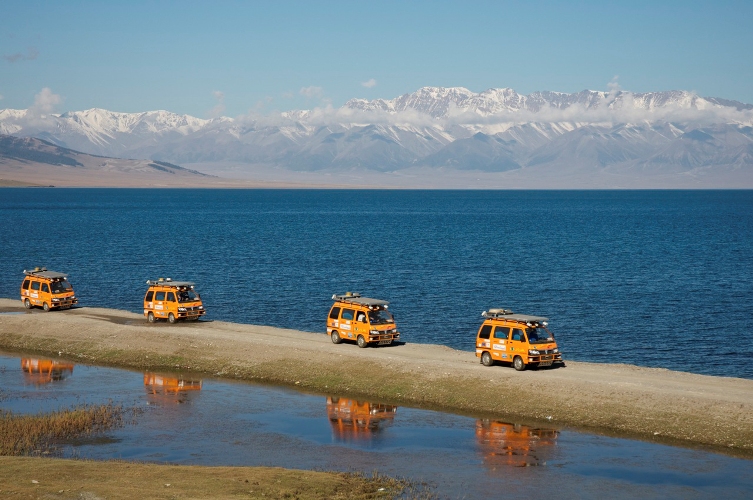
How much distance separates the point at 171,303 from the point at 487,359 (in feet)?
73.3

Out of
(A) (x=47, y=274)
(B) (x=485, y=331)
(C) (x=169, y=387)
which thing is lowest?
(C) (x=169, y=387)

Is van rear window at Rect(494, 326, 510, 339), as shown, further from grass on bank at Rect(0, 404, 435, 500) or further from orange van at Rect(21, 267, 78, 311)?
orange van at Rect(21, 267, 78, 311)

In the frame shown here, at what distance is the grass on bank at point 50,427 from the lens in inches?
1289

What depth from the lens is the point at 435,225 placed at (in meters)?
Result: 197

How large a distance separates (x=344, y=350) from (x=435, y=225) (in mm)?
149476

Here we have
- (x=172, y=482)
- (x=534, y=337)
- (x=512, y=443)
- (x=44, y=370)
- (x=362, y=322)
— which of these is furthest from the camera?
(x=362, y=322)

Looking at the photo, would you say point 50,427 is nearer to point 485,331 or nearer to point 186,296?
point 485,331

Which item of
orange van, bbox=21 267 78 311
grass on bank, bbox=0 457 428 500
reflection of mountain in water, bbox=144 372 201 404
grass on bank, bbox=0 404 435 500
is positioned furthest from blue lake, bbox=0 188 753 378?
grass on bank, bbox=0 457 428 500

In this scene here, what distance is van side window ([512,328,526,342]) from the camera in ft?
143

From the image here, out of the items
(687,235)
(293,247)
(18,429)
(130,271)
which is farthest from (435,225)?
(18,429)

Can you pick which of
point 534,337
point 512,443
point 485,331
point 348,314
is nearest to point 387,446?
point 512,443

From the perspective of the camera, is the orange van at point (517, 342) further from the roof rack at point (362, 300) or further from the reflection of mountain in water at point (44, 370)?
the reflection of mountain in water at point (44, 370)

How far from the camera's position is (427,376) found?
1705 inches

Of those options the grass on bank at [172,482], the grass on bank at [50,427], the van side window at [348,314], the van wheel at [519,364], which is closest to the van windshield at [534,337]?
the van wheel at [519,364]
